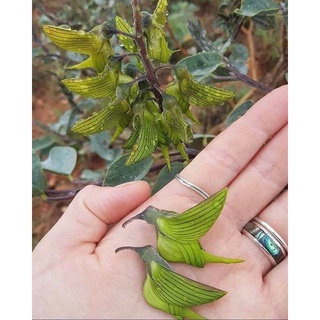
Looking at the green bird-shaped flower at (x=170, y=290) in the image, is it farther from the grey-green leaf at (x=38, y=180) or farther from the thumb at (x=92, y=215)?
the grey-green leaf at (x=38, y=180)

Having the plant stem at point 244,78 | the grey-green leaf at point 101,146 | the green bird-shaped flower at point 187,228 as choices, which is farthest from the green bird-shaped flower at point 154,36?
the grey-green leaf at point 101,146

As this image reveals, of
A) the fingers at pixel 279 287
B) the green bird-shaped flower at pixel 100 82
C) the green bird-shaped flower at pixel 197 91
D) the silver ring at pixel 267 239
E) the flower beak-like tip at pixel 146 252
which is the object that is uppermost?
the green bird-shaped flower at pixel 197 91

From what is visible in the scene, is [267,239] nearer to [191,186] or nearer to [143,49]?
[191,186]

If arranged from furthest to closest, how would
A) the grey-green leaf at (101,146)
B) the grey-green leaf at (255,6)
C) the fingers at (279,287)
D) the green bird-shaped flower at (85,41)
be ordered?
the grey-green leaf at (101,146) < the grey-green leaf at (255,6) < the fingers at (279,287) < the green bird-shaped flower at (85,41)

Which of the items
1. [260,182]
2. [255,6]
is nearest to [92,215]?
[260,182]
